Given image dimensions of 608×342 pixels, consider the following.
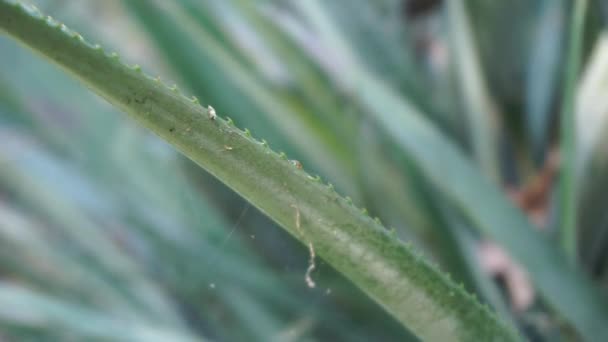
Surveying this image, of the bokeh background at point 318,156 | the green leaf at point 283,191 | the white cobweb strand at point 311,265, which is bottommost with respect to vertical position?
the green leaf at point 283,191

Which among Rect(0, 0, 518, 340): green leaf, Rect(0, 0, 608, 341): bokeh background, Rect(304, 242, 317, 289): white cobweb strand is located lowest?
Rect(0, 0, 518, 340): green leaf

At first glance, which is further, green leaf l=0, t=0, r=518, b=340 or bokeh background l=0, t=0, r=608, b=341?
bokeh background l=0, t=0, r=608, b=341

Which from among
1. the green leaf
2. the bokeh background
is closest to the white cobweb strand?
the green leaf

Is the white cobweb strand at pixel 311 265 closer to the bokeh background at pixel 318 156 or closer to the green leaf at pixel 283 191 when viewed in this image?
the green leaf at pixel 283 191

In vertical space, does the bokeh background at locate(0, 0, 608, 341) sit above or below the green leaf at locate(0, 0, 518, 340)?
above

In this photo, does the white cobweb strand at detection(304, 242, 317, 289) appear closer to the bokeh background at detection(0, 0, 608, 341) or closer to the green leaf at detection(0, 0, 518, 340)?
the green leaf at detection(0, 0, 518, 340)

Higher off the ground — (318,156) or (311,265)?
(318,156)

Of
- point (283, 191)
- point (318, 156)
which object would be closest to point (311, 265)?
point (283, 191)

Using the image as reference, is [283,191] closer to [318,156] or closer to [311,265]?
[311,265]

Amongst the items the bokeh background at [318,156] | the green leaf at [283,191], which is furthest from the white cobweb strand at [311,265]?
the bokeh background at [318,156]
